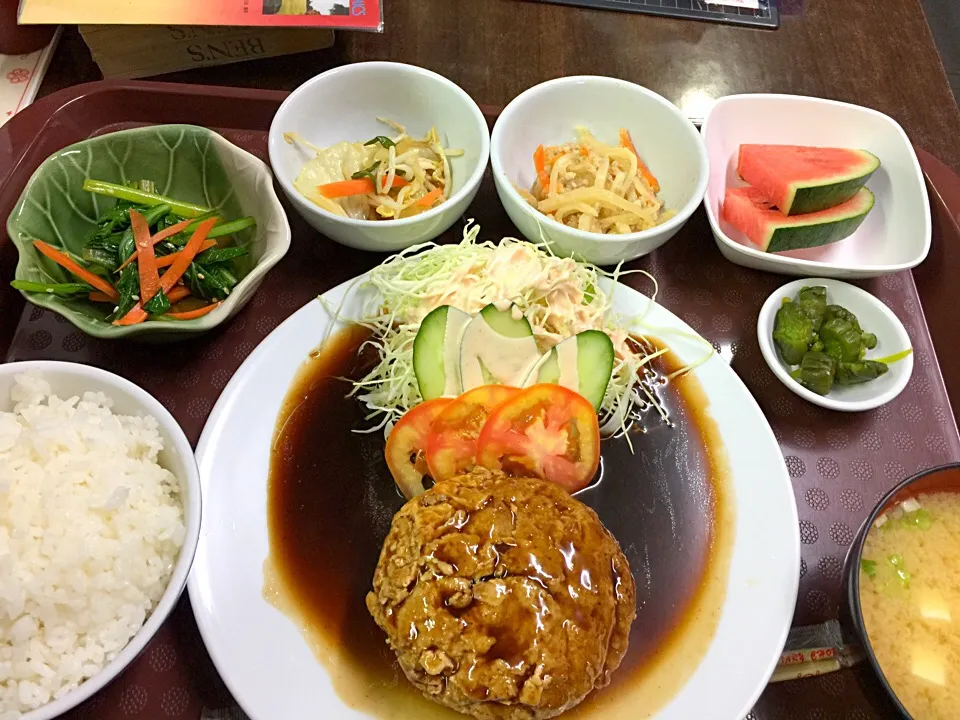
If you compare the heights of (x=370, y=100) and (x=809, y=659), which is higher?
(x=370, y=100)

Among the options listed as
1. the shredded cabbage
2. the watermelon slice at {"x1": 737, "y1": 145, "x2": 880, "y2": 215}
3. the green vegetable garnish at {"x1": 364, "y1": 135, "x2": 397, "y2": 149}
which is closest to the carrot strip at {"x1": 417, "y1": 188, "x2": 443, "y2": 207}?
the shredded cabbage

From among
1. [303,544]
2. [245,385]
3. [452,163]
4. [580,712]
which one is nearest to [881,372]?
[580,712]

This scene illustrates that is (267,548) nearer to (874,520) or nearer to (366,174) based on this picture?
(366,174)

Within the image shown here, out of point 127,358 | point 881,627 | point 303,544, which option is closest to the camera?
point 881,627

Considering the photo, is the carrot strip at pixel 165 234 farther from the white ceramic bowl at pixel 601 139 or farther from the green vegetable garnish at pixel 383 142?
the white ceramic bowl at pixel 601 139

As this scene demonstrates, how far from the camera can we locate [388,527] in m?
2.19

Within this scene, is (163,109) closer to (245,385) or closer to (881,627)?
(245,385)

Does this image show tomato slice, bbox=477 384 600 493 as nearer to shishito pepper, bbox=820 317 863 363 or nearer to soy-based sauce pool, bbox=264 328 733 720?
soy-based sauce pool, bbox=264 328 733 720

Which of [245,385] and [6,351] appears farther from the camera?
[6,351]

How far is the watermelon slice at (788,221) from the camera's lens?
2.65 metres

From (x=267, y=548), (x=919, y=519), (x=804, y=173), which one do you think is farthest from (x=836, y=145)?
(x=267, y=548)

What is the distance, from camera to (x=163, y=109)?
295 centimetres

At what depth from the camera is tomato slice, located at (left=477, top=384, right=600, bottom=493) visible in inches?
81.7

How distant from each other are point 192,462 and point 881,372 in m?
2.44
